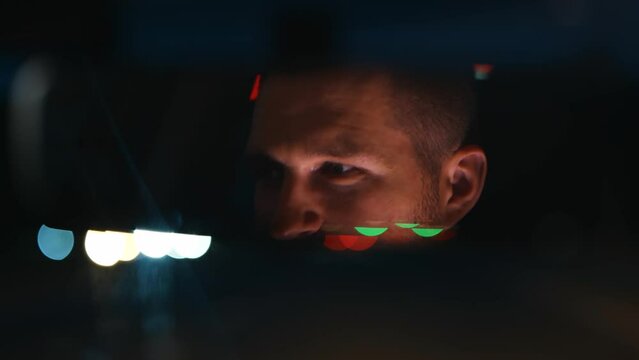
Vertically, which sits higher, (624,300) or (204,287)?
(204,287)

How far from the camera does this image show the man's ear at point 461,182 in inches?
176

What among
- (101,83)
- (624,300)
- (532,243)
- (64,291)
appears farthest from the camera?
(64,291)

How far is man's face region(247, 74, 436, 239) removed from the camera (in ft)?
15.1

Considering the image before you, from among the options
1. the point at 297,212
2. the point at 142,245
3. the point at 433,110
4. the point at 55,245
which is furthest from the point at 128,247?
the point at 433,110

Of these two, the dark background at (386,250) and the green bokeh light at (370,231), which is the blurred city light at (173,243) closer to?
the dark background at (386,250)

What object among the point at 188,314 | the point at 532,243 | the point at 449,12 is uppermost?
the point at 449,12

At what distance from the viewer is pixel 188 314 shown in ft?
23.1

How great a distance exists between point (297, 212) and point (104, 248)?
268 centimetres

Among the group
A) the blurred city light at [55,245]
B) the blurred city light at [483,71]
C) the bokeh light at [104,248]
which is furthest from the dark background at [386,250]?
the blurred city light at [55,245]

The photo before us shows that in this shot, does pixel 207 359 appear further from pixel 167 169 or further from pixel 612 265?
pixel 612 265

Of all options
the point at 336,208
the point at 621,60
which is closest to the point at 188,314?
the point at 336,208

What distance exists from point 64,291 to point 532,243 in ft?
18.0

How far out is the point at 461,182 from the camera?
180 inches

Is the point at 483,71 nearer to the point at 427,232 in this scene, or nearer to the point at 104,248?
the point at 427,232
